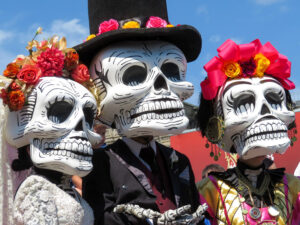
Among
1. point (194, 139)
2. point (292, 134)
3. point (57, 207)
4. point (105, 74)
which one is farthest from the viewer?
point (194, 139)

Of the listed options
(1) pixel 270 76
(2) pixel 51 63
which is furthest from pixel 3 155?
(1) pixel 270 76

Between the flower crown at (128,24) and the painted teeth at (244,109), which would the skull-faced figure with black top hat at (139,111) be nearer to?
the flower crown at (128,24)

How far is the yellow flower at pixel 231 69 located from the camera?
388cm

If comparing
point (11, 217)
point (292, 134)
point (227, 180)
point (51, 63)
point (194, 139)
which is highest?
point (194, 139)

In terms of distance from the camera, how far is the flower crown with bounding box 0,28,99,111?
3.14m

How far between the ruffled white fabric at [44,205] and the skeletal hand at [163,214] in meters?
0.28

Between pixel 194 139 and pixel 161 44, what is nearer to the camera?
pixel 161 44

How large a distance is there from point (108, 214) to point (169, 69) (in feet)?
3.28

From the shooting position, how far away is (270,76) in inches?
156

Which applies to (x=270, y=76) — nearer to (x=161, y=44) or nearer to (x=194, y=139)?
(x=161, y=44)

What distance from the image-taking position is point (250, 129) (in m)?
3.74

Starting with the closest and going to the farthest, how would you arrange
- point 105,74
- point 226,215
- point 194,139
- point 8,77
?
point 8,77, point 105,74, point 226,215, point 194,139

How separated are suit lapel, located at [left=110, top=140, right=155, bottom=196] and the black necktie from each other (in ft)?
0.22

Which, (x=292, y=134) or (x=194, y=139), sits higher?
(x=194, y=139)
